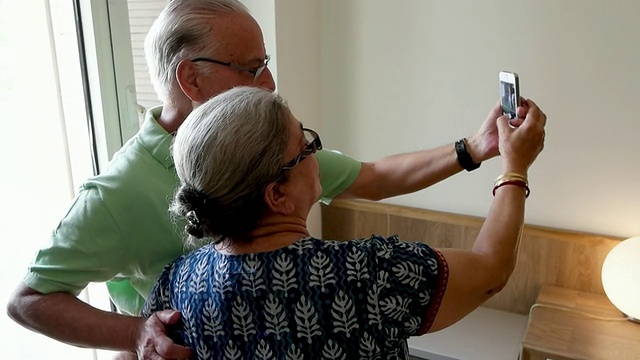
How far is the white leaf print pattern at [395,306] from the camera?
790 millimetres

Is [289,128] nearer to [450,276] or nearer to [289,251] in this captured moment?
[289,251]

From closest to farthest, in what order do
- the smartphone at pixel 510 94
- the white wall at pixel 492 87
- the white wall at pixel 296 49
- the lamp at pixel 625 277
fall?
the smartphone at pixel 510 94 < the lamp at pixel 625 277 < the white wall at pixel 492 87 < the white wall at pixel 296 49

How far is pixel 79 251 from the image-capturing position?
3.05 ft

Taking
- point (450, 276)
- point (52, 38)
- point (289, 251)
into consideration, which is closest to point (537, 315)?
point (450, 276)

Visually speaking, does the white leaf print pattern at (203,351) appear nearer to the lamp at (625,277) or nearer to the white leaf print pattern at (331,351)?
the white leaf print pattern at (331,351)

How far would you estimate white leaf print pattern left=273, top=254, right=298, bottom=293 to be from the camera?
77 cm

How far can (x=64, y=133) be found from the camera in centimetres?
145

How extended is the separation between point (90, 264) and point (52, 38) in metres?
0.72

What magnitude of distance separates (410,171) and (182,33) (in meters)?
0.62

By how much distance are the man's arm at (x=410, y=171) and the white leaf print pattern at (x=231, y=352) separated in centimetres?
61

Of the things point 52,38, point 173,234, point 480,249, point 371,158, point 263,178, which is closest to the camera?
point 263,178

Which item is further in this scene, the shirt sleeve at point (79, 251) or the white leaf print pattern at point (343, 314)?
the shirt sleeve at point (79, 251)

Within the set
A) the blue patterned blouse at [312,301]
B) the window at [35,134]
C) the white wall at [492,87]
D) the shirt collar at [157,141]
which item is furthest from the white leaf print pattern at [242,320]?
the white wall at [492,87]

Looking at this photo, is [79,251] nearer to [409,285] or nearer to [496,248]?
[409,285]
